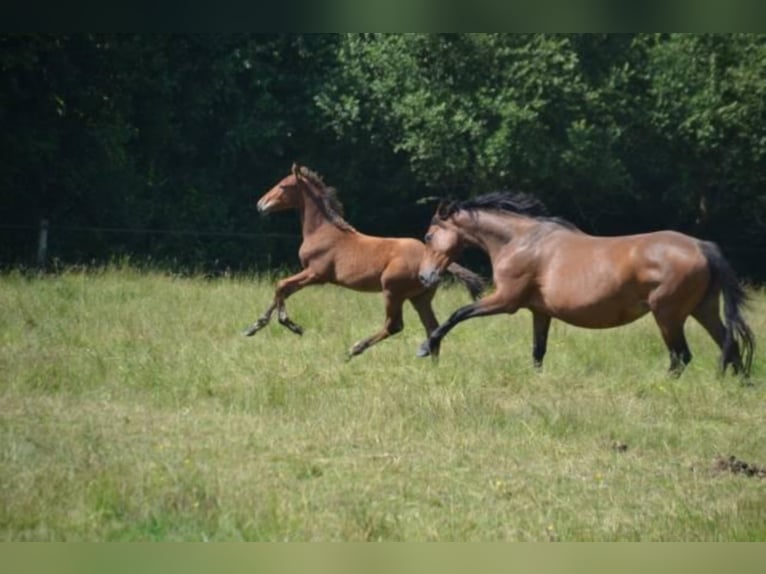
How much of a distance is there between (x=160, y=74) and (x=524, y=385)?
15910mm

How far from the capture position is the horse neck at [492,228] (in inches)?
462

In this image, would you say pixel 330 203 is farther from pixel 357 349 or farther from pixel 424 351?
pixel 424 351

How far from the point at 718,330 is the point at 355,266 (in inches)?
149

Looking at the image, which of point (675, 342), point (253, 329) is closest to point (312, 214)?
point (253, 329)

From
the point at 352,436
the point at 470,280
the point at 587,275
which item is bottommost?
the point at 352,436

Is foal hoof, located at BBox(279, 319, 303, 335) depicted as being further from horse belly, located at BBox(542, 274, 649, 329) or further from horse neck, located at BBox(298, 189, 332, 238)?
horse belly, located at BBox(542, 274, 649, 329)

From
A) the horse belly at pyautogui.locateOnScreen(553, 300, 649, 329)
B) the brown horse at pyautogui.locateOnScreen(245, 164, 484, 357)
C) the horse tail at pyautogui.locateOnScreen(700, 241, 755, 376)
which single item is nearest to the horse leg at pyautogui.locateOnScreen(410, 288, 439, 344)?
the brown horse at pyautogui.locateOnScreen(245, 164, 484, 357)

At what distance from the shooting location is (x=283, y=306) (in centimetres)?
1271

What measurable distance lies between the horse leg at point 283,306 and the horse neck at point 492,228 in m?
2.01

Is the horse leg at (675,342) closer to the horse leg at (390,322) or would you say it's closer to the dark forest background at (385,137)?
the horse leg at (390,322)

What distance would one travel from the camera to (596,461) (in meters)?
7.32

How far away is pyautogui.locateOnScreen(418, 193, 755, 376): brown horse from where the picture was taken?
35.2 feet

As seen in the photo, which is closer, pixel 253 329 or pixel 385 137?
pixel 253 329

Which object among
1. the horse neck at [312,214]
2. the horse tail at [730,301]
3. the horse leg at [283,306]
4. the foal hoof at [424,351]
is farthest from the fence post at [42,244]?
the horse tail at [730,301]
